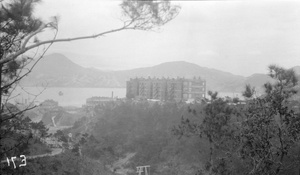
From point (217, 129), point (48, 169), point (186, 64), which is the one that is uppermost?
point (186, 64)

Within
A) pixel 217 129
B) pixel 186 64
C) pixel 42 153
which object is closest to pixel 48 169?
pixel 42 153

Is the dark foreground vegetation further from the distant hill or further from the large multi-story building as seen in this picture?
the distant hill

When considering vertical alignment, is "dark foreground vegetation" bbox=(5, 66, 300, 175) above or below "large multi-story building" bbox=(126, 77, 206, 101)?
below

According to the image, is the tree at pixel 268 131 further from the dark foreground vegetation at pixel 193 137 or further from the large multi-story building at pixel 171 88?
the large multi-story building at pixel 171 88

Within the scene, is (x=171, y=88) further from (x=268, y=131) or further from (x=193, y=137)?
(x=268, y=131)

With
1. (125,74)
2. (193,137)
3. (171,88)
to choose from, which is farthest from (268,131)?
(125,74)

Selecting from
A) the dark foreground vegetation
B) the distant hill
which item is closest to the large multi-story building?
the distant hill

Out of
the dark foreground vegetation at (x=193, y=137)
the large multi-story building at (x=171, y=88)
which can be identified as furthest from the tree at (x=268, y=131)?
the large multi-story building at (x=171, y=88)

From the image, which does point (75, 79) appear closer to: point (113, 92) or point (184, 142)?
point (113, 92)
